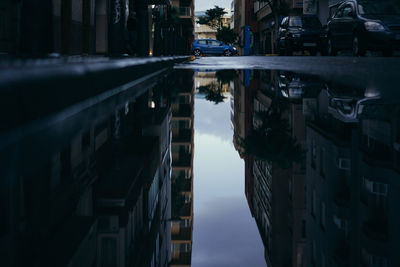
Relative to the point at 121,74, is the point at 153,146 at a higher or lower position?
lower

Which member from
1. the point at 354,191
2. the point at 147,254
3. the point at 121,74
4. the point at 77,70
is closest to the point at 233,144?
the point at 77,70

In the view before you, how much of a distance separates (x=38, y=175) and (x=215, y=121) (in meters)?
2.27

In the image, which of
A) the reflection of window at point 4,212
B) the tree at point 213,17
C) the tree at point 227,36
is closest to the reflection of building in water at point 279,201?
the reflection of window at point 4,212

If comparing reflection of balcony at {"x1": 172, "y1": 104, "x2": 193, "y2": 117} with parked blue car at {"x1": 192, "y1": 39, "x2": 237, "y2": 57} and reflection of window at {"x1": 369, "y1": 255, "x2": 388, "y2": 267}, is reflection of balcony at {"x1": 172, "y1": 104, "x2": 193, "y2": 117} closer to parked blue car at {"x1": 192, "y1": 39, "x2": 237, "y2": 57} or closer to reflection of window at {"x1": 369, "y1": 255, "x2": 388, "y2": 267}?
reflection of window at {"x1": 369, "y1": 255, "x2": 388, "y2": 267}

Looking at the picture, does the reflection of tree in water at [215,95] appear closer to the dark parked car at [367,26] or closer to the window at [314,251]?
the window at [314,251]

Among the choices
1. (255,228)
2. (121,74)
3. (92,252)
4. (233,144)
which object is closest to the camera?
(92,252)

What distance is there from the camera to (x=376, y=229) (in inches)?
48.1

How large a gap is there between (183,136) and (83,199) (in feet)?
4.96

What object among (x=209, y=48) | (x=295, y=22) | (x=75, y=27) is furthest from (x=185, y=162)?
(x=209, y=48)

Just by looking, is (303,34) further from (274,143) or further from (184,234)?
(184,234)

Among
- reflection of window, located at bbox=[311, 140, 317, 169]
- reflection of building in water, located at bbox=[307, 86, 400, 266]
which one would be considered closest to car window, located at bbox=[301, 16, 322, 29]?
reflection of building in water, located at bbox=[307, 86, 400, 266]

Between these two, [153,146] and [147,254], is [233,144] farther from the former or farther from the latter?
[147,254]

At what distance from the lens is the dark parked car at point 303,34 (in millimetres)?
26453

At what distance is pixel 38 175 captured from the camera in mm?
1517
